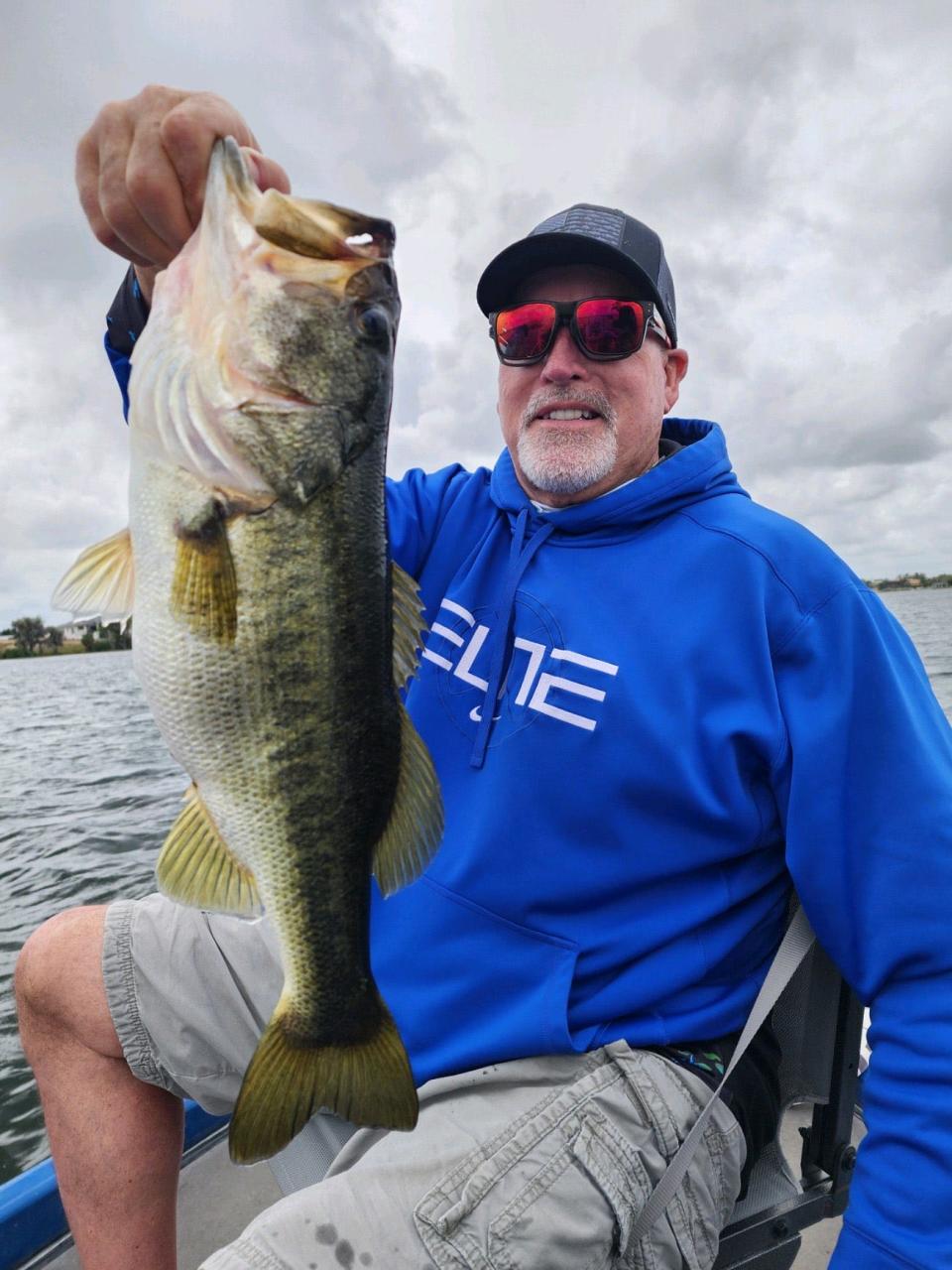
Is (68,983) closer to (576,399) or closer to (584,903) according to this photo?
(584,903)

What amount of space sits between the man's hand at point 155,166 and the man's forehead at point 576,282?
123 cm

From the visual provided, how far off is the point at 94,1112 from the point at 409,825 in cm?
132

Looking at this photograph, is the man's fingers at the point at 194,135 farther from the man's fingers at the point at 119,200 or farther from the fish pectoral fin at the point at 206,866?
the fish pectoral fin at the point at 206,866

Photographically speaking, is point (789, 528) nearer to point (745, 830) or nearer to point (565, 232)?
point (745, 830)

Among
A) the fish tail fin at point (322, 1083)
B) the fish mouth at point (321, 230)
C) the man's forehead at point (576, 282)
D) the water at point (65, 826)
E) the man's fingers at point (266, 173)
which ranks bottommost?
the water at point (65, 826)

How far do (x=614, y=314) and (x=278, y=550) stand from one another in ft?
5.01

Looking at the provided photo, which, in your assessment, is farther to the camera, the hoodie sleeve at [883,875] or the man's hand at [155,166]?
the hoodie sleeve at [883,875]

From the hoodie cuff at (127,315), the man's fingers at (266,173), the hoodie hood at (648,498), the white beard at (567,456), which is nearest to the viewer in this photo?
the man's fingers at (266,173)

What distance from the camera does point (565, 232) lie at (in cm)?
256

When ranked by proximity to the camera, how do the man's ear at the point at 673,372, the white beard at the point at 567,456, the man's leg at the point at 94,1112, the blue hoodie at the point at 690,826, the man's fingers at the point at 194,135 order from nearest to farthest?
the man's fingers at the point at 194,135
the blue hoodie at the point at 690,826
the man's leg at the point at 94,1112
the white beard at the point at 567,456
the man's ear at the point at 673,372

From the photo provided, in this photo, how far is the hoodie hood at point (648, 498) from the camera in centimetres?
233

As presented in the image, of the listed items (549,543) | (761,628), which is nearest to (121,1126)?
(549,543)

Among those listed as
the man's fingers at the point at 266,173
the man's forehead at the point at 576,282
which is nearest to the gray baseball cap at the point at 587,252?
the man's forehead at the point at 576,282

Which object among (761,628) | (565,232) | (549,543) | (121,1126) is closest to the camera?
(761,628)
